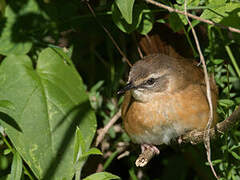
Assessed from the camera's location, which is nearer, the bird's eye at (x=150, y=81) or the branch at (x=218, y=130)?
the branch at (x=218, y=130)

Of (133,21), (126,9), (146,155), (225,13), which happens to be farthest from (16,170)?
(225,13)

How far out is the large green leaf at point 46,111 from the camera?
2471mm

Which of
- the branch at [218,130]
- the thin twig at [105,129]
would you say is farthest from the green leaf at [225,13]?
the thin twig at [105,129]

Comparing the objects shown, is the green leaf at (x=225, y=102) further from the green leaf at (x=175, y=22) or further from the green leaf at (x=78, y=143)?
the green leaf at (x=78, y=143)

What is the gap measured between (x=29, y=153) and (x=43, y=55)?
81 cm

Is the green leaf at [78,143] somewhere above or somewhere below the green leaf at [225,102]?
above

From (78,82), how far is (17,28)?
639mm

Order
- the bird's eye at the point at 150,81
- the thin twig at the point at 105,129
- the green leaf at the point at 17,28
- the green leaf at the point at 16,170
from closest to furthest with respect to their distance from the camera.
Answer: the green leaf at the point at 16,170
the bird's eye at the point at 150,81
the green leaf at the point at 17,28
the thin twig at the point at 105,129

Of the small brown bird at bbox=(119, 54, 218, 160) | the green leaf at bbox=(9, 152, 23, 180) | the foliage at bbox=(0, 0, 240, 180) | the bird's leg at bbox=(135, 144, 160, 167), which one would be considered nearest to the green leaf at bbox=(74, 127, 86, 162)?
the foliage at bbox=(0, 0, 240, 180)

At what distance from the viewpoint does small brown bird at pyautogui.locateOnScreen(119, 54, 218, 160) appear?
2736 millimetres

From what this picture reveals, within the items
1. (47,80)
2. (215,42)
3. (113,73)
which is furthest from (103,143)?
(215,42)

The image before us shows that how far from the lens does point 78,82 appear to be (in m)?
2.92

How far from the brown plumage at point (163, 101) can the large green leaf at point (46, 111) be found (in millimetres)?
366

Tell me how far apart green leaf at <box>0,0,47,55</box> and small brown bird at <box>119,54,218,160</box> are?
0.87 meters
